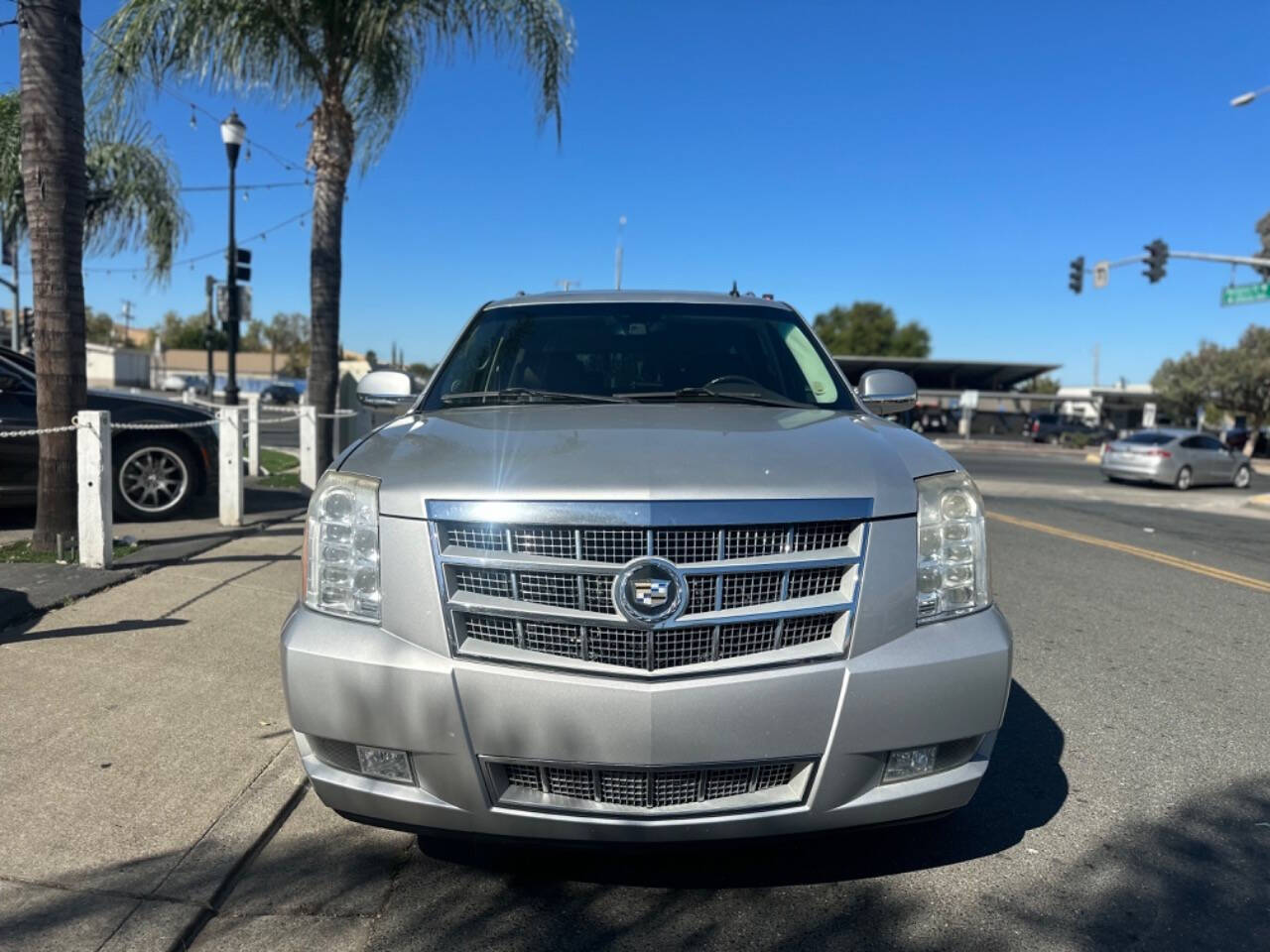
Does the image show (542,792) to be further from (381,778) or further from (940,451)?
(940,451)

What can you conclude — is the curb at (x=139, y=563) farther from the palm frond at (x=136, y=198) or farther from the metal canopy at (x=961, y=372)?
the metal canopy at (x=961, y=372)

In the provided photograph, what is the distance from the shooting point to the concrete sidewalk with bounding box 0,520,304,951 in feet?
9.25

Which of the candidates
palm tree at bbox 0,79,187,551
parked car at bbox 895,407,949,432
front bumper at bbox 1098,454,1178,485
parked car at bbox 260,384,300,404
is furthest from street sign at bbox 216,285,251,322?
parked car at bbox 895,407,949,432

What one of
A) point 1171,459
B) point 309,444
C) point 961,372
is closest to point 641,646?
point 309,444

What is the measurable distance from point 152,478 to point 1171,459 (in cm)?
2208

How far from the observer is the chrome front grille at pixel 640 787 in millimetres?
2623

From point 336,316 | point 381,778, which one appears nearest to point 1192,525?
point 336,316

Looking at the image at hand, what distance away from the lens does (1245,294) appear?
25438 millimetres

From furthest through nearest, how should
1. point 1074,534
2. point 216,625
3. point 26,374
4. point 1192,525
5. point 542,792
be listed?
point 1192,525
point 1074,534
point 26,374
point 216,625
point 542,792

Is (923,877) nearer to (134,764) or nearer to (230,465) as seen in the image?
(134,764)

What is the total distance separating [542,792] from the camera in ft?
8.71

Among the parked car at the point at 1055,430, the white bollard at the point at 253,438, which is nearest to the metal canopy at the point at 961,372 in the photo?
the parked car at the point at 1055,430

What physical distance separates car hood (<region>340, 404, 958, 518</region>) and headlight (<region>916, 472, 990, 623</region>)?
0.08 metres

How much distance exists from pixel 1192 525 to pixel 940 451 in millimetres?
13036
